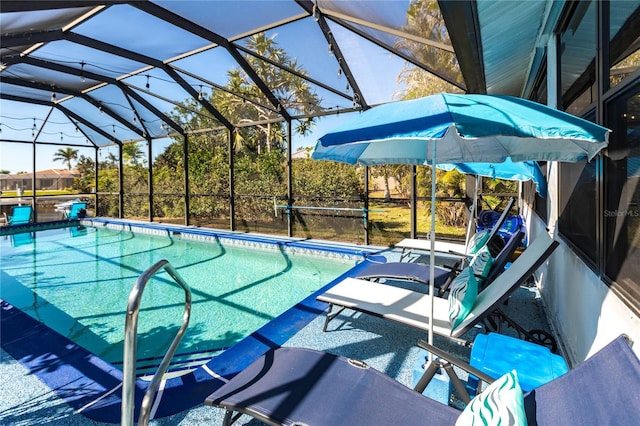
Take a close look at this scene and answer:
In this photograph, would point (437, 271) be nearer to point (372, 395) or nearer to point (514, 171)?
point (514, 171)

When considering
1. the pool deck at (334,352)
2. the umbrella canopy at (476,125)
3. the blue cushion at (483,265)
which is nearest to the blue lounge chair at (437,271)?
the blue cushion at (483,265)

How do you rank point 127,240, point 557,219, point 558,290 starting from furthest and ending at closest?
point 127,240 < point 557,219 < point 558,290

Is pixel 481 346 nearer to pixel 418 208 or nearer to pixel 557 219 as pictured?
pixel 557 219

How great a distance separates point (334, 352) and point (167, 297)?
11.8ft

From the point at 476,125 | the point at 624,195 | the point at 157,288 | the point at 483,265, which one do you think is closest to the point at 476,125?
the point at 476,125

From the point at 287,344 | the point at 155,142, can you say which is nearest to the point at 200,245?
the point at 155,142

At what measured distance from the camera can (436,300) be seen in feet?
11.5

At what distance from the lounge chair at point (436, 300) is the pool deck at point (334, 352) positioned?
12.0 inches

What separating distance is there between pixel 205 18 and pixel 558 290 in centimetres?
667

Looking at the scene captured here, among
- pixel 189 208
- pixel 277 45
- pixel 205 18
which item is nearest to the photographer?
pixel 205 18

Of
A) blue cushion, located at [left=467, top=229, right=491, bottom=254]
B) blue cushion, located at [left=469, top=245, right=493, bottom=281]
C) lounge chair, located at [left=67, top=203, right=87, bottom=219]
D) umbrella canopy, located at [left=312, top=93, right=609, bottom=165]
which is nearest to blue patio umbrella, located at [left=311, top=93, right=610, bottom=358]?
umbrella canopy, located at [left=312, top=93, right=609, bottom=165]

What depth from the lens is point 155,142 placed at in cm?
1260

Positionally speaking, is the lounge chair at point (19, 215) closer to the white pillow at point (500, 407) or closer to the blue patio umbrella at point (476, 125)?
the blue patio umbrella at point (476, 125)

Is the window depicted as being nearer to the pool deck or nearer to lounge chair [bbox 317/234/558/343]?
lounge chair [bbox 317/234/558/343]
